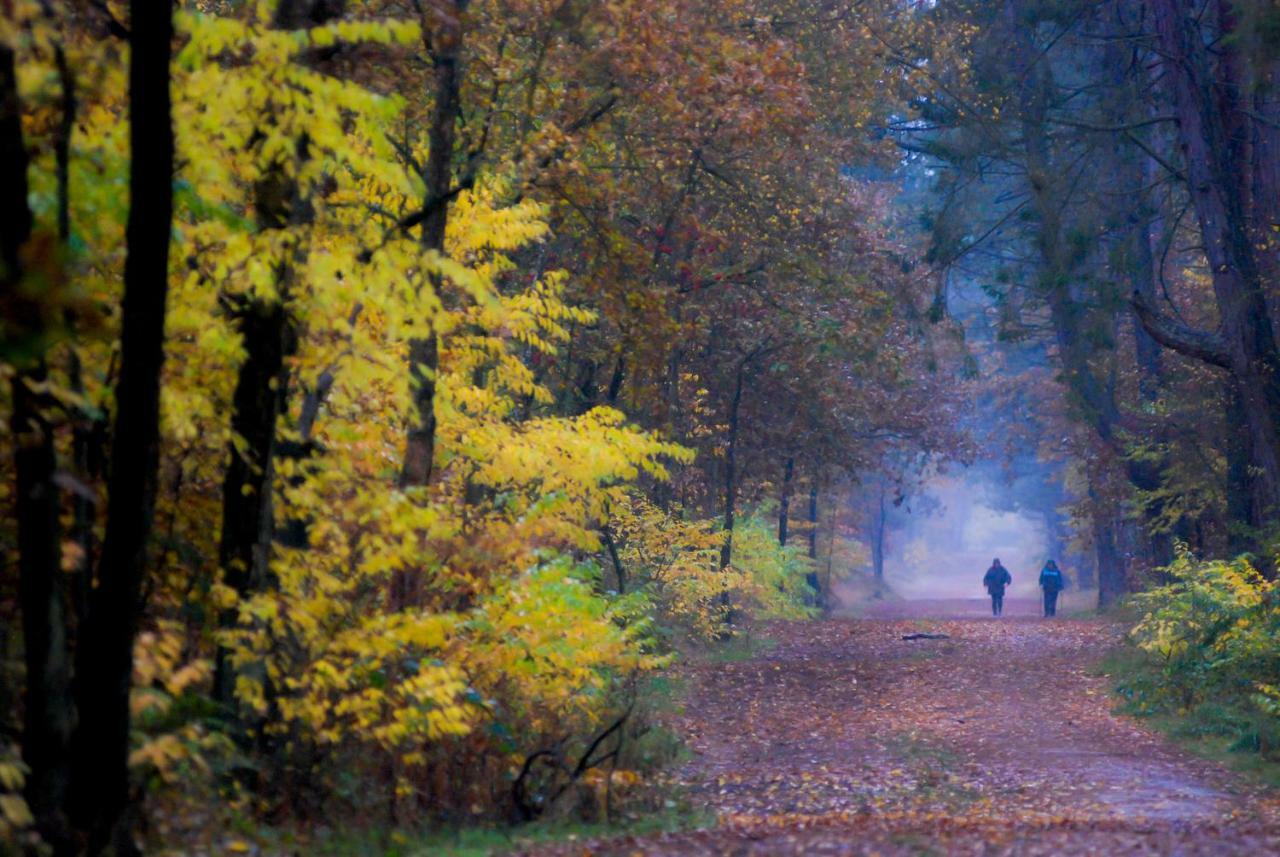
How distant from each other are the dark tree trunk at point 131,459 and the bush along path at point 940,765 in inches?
127

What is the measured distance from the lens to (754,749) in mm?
14609

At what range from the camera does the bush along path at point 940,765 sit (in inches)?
344

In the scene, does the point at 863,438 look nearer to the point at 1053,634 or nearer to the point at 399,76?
the point at 1053,634

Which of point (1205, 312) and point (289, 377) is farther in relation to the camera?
point (1205, 312)

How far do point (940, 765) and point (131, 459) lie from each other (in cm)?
1030

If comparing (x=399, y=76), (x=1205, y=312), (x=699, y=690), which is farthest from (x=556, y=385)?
(x=1205, y=312)

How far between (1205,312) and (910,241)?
14045mm

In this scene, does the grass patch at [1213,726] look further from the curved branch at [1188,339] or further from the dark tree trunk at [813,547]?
the dark tree trunk at [813,547]

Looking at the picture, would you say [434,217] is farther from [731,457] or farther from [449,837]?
[731,457]

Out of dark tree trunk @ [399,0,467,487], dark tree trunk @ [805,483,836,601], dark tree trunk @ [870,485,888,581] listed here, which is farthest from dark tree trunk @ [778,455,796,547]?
dark tree trunk @ [399,0,467,487]

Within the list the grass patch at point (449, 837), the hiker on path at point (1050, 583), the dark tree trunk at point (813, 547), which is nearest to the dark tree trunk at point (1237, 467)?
the grass patch at point (449, 837)

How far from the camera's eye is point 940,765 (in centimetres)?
1345

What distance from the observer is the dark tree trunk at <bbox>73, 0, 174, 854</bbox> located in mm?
5258

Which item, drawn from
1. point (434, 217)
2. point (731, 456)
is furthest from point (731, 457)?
point (434, 217)
